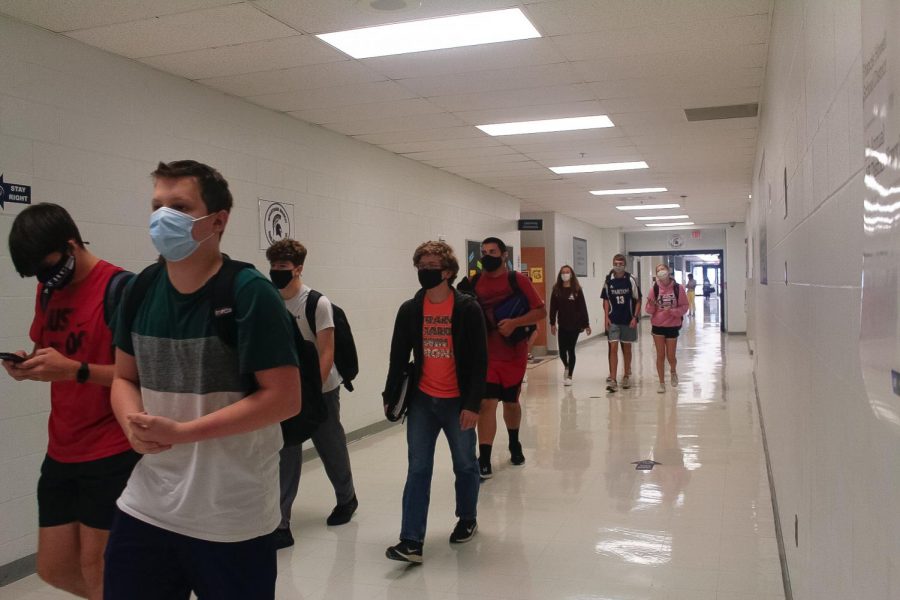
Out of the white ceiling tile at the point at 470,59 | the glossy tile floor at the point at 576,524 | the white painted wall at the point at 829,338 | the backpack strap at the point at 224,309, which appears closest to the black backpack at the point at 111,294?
the backpack strap at the point at 224,309

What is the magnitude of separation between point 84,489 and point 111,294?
0.61 m

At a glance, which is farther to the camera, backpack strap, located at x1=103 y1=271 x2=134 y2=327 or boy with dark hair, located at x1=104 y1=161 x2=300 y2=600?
backpack strap, located at x1=103 y1=271 x2=134 y2=327

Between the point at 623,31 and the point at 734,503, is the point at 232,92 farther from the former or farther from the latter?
the point at 734,503

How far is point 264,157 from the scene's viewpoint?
19.3 feet

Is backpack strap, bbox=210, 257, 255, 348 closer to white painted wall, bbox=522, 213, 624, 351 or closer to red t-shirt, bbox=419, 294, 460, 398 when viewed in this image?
red t-shirt, bbox=419, 294, 460, 398

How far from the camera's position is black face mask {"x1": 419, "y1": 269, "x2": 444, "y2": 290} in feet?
12.7

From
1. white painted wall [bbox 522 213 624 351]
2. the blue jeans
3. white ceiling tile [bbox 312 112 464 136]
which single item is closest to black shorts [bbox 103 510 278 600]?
the blue jeans

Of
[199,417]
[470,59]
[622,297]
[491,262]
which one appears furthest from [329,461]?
[622,297]

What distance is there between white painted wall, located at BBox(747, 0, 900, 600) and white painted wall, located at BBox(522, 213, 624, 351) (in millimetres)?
11328

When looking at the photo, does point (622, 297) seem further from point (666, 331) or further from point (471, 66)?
point (471, 66)

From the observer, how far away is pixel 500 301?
17.0ft

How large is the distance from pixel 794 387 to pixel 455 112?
13.0ft

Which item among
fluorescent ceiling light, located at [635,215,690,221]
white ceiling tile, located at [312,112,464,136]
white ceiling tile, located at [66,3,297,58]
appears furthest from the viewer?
fluorescent ceiling light, located at [635,215,690,221]

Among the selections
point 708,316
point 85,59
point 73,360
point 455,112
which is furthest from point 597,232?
point 73,360
